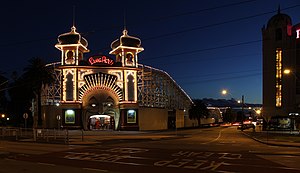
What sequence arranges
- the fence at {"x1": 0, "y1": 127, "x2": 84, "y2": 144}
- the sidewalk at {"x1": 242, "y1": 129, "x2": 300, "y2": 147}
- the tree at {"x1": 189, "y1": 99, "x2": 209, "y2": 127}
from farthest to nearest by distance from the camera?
1. the tree at {"x1": 189, "y1": 99, "x2": 209, "y2": 127}
2. the fence at {"x1": 0, "y1": 127, "x2": 84, "y2": 144}
3. the sidewalk at {"x1": 242, "y1": 129, "x2": 300, "y2": 147}

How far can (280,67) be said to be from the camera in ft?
266

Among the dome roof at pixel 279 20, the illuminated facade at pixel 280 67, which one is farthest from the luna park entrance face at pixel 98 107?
the dome roof at pixel 279 20

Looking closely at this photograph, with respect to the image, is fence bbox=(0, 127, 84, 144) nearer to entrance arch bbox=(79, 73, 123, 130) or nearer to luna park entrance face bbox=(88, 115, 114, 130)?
entrance arch bbox=(79, 73, 123, 130)

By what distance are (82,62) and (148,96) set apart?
1977cm

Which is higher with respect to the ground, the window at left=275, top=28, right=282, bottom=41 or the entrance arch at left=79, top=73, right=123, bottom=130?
the window at left=275, top=28, right=282, bottom=41

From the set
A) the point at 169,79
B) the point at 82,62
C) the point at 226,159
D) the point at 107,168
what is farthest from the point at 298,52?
the point at 107,168

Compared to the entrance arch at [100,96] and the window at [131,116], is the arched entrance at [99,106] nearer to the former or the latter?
the entrance arch at [100,96]

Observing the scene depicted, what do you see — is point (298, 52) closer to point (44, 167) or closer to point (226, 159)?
point (226, 159)

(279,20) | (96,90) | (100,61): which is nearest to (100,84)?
(96,90)

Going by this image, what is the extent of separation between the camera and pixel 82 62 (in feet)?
214

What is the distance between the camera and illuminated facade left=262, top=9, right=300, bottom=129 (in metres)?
79.4

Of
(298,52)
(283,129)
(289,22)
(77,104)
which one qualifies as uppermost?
(289,22)

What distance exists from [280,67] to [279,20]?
36.6ft

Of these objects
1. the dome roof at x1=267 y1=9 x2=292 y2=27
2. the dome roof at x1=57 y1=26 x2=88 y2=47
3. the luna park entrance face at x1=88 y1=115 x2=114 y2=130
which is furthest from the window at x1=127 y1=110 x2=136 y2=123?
the dome roof at x1=267 y1=9 x2=292 y2=27
